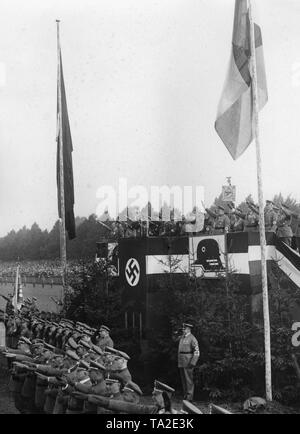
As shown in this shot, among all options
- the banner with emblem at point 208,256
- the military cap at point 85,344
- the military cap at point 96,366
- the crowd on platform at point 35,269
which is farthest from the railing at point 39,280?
the military cap at point 96,366

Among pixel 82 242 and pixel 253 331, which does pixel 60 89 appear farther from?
pixel 82 242

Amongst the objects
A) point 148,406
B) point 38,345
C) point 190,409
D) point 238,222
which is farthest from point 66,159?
point 190,409

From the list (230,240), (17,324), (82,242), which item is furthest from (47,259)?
(230,240)

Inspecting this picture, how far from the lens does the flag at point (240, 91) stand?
9.86 metres

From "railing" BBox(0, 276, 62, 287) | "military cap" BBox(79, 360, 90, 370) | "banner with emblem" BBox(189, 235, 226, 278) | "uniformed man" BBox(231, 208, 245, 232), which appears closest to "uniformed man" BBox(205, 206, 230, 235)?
"uniformed man" BBox(231, 208, 245, 232)

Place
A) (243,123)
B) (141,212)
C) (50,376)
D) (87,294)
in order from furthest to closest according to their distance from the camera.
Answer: (141,212), (87,294), (243,123), (50,376)

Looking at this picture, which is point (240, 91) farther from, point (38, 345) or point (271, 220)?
point (38, 345)

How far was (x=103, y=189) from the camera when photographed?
1638 centimetres

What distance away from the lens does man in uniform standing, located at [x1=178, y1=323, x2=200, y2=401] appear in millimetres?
10109

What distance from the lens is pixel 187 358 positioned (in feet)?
33.2

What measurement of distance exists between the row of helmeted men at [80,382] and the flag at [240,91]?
4.13m

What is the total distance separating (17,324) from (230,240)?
575cm

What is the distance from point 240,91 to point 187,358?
4.75 metres

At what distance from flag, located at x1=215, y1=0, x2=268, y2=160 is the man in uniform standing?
3.23 meters
